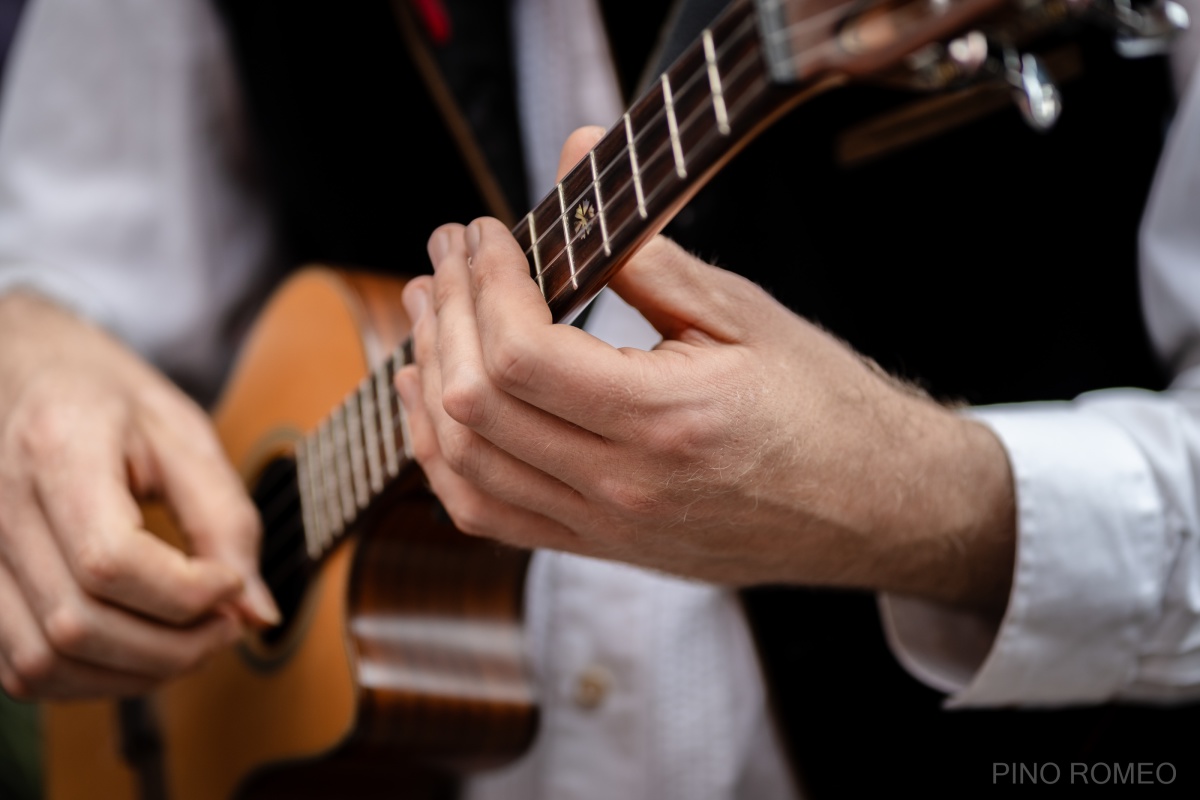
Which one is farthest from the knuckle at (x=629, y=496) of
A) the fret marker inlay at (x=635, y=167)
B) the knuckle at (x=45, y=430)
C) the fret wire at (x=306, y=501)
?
the knuckle at (x=45, y=430)

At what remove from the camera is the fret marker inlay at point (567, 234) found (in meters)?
0.38

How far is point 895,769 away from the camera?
655mm

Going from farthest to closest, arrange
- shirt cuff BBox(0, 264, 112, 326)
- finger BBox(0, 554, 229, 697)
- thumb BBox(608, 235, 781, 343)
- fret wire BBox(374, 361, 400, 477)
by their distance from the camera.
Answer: shirt cuff BBox(0, 264, 112, 326)
finger BBox(0, 554, 229, 697)
fret wire BBox(374, 361, 400, 477)
thumb BBox(608, 235, 781, 343)

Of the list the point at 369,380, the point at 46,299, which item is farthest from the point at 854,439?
the point at 46,299

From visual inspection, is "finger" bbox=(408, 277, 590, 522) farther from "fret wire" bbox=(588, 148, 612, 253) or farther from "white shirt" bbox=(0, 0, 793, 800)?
"white shirt" bbox=(0, 0, 793, 800)

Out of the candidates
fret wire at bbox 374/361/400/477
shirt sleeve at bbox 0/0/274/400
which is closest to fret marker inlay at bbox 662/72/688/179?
fret wire at bbox 374/361/400/477

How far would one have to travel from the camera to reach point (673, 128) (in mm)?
347

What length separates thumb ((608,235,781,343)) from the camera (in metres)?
0.38

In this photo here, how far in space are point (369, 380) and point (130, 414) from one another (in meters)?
0.25

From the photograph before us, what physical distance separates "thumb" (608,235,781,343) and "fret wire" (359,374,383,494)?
0.20 meters

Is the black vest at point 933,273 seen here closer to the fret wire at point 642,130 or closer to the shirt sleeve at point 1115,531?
the shirt sleeve at point 1115,531

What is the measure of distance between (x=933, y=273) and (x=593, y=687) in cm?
36

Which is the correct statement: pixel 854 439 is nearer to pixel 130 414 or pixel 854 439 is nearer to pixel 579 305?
pixel 579 305

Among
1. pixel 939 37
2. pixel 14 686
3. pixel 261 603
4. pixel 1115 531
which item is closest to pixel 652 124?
pixel 939 37
